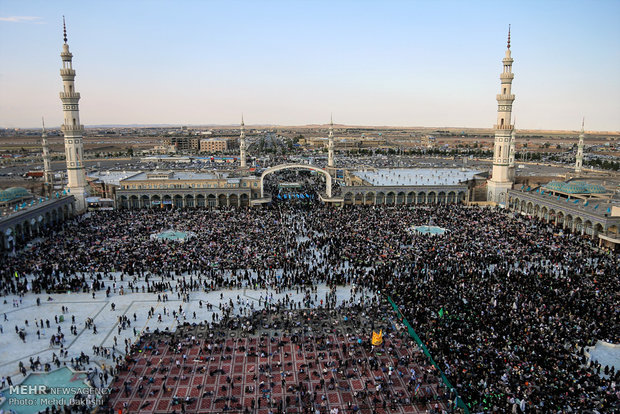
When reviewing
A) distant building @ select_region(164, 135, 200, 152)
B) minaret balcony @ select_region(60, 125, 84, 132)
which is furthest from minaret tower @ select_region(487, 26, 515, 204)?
distant building @ select_region(164, 135, 200, 152)

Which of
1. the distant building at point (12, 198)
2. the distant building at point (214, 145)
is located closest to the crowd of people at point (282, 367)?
the distant building at point (12, 198)

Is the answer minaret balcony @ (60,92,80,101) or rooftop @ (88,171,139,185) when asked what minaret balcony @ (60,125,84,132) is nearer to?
minaret balcony @ (60,92,80,101)

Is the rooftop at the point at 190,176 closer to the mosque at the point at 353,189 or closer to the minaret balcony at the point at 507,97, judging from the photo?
the mosque at the point at 353,189

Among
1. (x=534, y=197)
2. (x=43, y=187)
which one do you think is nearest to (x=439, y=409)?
(x=534, y=197)

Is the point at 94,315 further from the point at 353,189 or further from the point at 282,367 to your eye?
the point at 353,189

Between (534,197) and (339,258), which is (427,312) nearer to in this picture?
(339,258)
